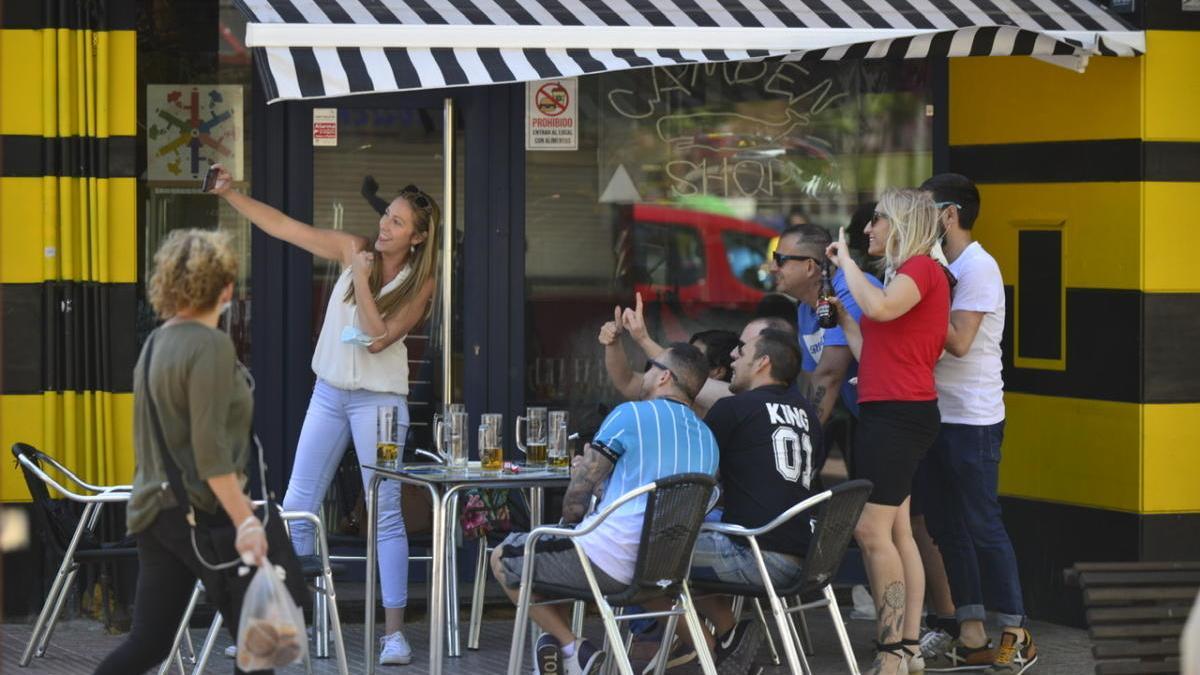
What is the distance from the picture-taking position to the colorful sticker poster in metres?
8.22

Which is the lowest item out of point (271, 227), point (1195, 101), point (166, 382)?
point (166, 382)

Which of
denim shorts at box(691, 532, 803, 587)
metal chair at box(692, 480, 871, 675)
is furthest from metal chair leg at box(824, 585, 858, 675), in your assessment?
denim shorts at box(691, 532, 803, 587)

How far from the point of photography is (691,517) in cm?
592

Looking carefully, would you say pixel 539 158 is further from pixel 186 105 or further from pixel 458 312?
pixel 186 105

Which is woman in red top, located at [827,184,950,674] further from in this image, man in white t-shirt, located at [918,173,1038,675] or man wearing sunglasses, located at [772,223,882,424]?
man wearing sunglasses, located at [772,223,882,424]

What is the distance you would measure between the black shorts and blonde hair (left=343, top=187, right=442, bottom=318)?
A: 6.17 feet

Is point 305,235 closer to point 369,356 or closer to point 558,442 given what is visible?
point 369,356

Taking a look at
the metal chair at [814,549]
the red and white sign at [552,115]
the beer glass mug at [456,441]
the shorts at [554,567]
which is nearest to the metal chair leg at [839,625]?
the metal chair at [814,549]

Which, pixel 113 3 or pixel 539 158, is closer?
pixel 113 3

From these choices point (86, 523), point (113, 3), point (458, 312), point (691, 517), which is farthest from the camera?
point (458, 312)

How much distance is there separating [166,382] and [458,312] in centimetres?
354

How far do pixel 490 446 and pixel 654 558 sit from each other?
3.89 feet

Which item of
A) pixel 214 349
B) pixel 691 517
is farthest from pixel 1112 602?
pixel 214 349

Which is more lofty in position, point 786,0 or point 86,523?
point 786,0
